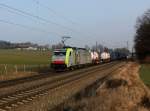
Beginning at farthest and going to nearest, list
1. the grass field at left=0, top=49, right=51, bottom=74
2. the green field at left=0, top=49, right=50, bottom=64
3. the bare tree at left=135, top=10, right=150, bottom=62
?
1. the bare tree at left=135, top=10, right=150, bottom=62
2. the green field at left=0, top=49, right=50, bottom=64
3. the grass field at left=0, top=49, right=51, bottom=74

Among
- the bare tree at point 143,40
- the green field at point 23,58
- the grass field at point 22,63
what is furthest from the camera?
the bare tree at point 143,40

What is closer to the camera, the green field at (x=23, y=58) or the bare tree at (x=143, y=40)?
the green field at (x=23, y=58)

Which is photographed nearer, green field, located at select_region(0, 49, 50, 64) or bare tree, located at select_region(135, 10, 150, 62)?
green field, located at select_region(0, 49, 50, 64)

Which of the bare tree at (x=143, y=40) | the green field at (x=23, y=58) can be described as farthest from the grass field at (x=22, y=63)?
the bare tree at (x=143, y=40)

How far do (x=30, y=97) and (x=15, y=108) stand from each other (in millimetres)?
4581

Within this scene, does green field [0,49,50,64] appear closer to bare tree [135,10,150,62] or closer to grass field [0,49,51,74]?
grass field [0,49,51,74]

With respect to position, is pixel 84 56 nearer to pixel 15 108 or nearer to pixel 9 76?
pixel 9 76

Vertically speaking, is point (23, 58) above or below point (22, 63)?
above

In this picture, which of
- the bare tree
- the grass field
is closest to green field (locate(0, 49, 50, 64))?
the grass field

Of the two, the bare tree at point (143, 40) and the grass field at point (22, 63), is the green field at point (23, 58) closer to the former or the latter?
the grass field at point (22, 63)

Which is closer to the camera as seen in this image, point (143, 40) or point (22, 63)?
point (22, 63)

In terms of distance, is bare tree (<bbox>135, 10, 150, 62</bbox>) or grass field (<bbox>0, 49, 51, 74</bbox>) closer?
grass field (<bbox>0, 49, 51, 74</bbox>)

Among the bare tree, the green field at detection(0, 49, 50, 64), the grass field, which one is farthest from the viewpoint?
the bare tree

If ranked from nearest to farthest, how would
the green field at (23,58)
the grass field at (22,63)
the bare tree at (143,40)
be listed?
the grass field at (22,63) → the green field at (23,58) → the bare tree at (143,40)
